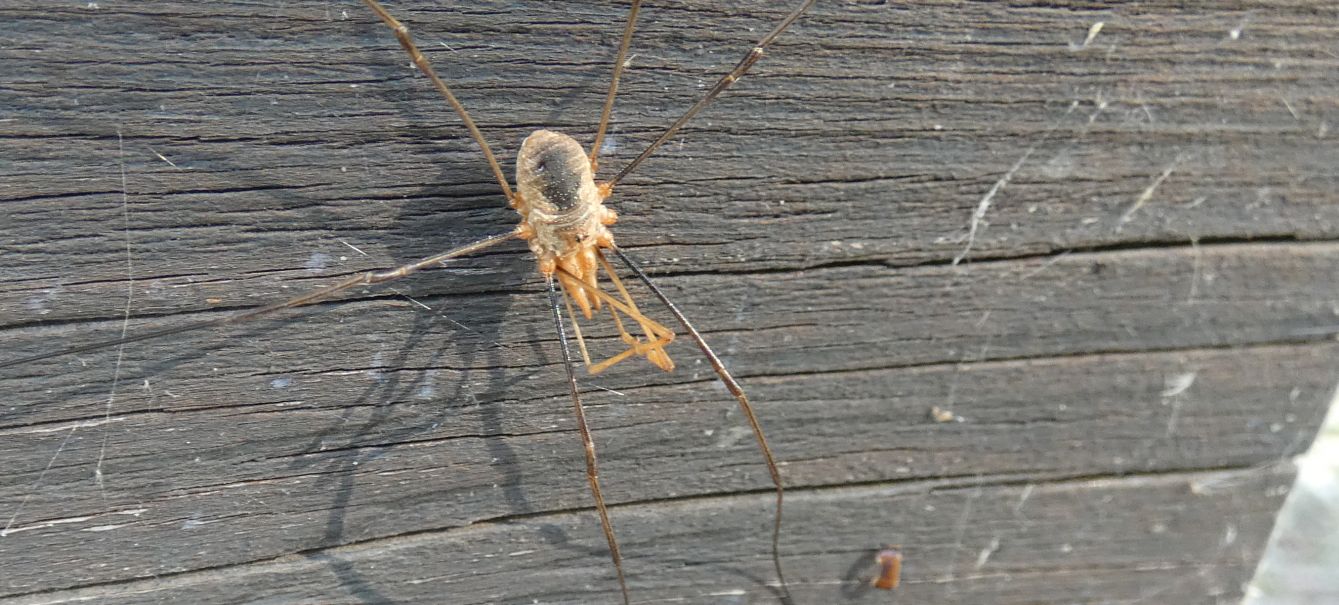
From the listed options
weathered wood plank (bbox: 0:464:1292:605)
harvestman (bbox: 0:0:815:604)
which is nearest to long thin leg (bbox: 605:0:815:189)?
harvestman (bbox: 0:0:815:604)

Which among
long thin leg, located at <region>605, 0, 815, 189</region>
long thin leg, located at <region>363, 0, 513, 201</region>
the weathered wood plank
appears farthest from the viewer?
the weathered wood plank

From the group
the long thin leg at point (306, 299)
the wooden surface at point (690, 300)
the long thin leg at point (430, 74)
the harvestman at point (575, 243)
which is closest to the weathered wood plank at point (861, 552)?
the wooden surface at point (690, 300)

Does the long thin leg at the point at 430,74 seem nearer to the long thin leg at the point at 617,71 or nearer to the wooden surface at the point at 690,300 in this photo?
the wooden surface at the point at 690,300

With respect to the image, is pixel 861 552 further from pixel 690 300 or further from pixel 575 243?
pixel 575 243

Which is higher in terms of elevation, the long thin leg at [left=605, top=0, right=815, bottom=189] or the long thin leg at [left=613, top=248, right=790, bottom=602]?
the long thin leg at [left=605, top=0, right=815, bottom=189]

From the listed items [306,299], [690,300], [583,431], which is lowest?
[583,431]

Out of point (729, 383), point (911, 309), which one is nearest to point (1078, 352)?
point (911, 309)

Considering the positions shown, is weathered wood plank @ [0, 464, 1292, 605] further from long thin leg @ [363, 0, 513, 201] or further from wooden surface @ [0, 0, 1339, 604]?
long thin leg @ [363, 0, 513, 201]

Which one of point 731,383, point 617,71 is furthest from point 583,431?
point 617,71
